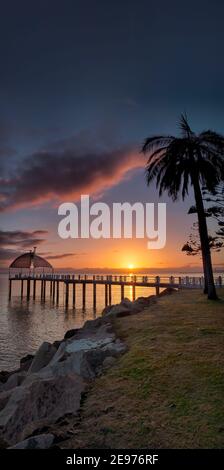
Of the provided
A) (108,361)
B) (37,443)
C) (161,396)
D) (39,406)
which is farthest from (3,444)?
(108,361)

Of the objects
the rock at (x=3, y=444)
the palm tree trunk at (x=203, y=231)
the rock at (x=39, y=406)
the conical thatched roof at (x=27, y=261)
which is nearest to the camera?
the rock at (x=3, y=444)

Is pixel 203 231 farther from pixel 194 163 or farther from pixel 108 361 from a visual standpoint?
pixel 108 361

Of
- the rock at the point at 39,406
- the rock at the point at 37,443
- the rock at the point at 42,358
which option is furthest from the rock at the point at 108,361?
the rock at the point at 42,358

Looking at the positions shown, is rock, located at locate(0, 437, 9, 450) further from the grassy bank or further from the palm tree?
the palm tree

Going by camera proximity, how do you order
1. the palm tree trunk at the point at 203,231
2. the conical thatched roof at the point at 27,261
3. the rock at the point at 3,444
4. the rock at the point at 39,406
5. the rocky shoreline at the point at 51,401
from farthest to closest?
the conical thatched roof at the point at 27,261 → the palm tree trunk at the point at 203,231 → the rock at the point at 39,406 → the rocky shoreline at the point at 51,401 → the rock at the point at 3,444

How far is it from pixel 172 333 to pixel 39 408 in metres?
5.56

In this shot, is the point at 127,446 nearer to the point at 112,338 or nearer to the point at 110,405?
the point at 110,405

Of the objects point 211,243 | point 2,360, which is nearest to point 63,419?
point 2,360

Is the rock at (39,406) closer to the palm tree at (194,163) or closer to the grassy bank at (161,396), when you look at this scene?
the grassy bank at (161,396)

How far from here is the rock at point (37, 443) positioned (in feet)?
17.5

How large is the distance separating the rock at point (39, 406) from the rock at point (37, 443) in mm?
670

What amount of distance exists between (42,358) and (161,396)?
7751mm

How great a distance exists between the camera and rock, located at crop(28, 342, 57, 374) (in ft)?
43.0
